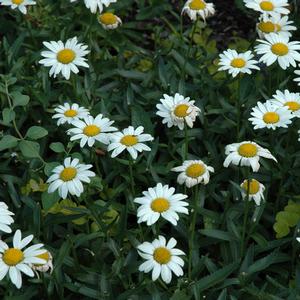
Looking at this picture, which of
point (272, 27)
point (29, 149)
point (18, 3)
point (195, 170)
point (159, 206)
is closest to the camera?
point (159, 206)

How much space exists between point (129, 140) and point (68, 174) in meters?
0.30

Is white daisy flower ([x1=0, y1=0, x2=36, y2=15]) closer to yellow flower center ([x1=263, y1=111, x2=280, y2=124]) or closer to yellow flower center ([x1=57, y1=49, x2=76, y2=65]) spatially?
yellow flower center ([x1=57, y1=49, x2=76, y2=65])

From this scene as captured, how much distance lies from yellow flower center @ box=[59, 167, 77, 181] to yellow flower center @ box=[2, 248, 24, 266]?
1.19 ft

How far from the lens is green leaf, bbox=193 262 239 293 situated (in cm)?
263

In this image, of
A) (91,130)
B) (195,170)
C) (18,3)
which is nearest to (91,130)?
(91,130)

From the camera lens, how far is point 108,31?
13.1ft

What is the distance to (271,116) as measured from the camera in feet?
9.48

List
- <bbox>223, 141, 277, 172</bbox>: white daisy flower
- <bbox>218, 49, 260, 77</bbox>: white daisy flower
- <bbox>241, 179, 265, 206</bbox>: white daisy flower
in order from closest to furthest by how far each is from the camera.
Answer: <bbox>223, 141, 277, 172</bbox>: white daisy flower
<bbox>241, 179, 265, 206</bbox>: white daisy flower
<bbox>218, 49, 260, 77</bbox>: white daisy flower

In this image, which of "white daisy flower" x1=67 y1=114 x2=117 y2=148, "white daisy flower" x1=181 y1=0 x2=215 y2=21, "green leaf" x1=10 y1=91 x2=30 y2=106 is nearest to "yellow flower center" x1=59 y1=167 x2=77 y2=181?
"white daisy flower" x1=67 y1=114 x2=117 y2=148

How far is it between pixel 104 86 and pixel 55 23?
21.2 inches

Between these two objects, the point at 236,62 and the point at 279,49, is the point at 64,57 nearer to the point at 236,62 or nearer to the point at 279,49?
the point at 236,62

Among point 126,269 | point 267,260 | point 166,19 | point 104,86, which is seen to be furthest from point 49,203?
point 166,19

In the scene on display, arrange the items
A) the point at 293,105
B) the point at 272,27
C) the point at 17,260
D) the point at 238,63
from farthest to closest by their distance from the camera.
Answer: the point at 272,27 < the point at 238,63 < the point at 293,105 < the point at 17,260

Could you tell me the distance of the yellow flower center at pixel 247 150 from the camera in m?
2.57
